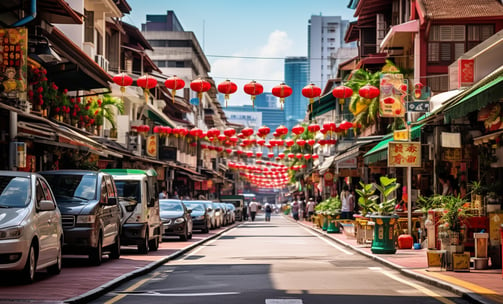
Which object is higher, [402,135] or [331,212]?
[402,135]

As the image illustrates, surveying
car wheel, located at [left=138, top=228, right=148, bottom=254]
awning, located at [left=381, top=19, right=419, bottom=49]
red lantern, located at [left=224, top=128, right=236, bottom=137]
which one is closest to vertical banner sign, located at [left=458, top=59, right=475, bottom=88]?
car wheel, located at [left=138, top=228, right=148, bottom=254]

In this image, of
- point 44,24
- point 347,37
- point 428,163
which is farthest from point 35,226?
point 347,37

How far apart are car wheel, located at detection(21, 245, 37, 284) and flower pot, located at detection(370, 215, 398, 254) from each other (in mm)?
11947

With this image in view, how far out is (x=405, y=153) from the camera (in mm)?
27250

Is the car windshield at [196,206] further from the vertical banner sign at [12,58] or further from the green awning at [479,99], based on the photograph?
the green awning at [479,99]

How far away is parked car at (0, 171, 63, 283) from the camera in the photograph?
13844 millimetres

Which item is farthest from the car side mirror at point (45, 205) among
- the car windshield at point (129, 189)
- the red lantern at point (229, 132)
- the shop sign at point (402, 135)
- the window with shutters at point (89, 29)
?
the red lantern at point (229, 132)

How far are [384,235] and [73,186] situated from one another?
891cm

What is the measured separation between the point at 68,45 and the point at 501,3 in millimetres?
18244

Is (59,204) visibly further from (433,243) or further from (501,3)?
(501,3)

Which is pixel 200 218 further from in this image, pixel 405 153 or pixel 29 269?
pixel 29 269

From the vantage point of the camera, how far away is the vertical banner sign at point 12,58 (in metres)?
23.7

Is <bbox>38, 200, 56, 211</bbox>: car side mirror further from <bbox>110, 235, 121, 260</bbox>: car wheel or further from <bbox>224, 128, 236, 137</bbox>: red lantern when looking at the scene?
<bbox>224, 128, 236, 137</bbox>: red lantern

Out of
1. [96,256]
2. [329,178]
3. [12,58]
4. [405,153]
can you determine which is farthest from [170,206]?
[329,178]
